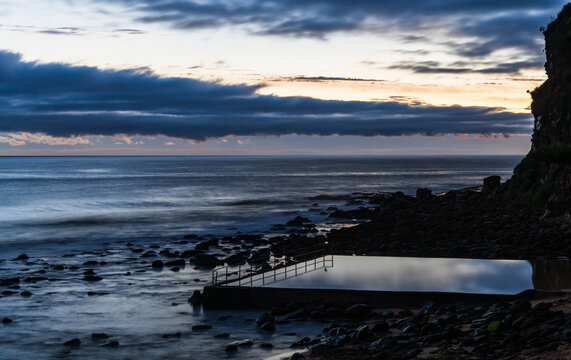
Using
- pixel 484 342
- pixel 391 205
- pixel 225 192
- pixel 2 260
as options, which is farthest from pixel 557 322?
pixel 225 192

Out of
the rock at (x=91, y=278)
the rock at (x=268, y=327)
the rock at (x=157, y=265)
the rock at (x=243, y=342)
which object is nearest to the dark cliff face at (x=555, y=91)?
the rock at (x=157, y=265)

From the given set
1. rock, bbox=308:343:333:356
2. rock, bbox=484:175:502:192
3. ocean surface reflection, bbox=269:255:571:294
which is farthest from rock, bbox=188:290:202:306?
rock, bbox=484:175:502:192

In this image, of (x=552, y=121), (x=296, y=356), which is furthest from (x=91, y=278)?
(x=552, y=121)

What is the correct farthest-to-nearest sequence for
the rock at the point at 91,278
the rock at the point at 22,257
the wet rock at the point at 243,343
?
the rock at the point at 22,257, the rock at the point at 91,278, the wet rock at the point at 243,343

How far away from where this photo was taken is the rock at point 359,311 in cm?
2080

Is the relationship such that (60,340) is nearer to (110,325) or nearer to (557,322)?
(110,325)

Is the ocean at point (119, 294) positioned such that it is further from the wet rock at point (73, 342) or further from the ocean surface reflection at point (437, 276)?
the ocean surface reflection at point (437, 276)

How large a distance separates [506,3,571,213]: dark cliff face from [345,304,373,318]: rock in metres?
24.6

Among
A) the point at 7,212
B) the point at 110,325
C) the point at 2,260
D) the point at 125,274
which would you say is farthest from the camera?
the point at 7,212

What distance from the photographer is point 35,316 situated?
23.8 m

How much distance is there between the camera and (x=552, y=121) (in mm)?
52156

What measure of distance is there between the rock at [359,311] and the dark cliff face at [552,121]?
24.6 m

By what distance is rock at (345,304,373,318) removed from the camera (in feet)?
68.2

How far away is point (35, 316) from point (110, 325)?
11.4ft
